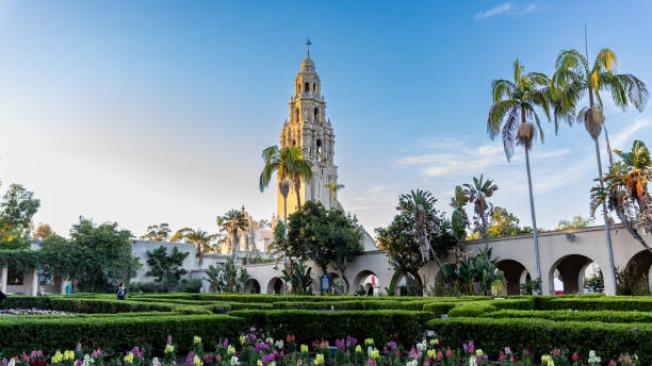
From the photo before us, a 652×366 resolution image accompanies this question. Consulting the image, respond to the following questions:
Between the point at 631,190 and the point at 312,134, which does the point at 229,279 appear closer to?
the point at 631,190

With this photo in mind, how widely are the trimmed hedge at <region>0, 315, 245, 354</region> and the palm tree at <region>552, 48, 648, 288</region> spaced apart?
18.3 metres

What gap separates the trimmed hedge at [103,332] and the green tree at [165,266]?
37.2m

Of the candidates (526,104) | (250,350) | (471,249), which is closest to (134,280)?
(471,249)

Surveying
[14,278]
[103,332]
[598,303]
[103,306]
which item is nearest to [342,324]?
[103,332]

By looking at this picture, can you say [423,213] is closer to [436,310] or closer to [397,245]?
[397,245]

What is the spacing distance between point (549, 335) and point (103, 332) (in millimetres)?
7605

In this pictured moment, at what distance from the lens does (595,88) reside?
22781 millimetres

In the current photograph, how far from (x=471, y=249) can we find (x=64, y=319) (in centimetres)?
2229

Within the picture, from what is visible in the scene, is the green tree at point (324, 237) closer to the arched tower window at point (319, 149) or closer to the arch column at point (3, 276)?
the arch column at point (3, 276)

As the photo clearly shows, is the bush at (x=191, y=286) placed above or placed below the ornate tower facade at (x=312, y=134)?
below

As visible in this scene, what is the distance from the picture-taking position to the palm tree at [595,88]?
73.5 ft

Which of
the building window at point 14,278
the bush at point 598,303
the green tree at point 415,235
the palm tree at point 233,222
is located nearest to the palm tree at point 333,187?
the palm tree at point 233,222

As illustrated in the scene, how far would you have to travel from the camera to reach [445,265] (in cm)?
2745

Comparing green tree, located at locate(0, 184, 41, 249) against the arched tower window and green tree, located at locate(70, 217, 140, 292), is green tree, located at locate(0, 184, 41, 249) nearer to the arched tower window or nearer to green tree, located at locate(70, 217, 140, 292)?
green tree, located at locate(70, 217, 140, 292)
